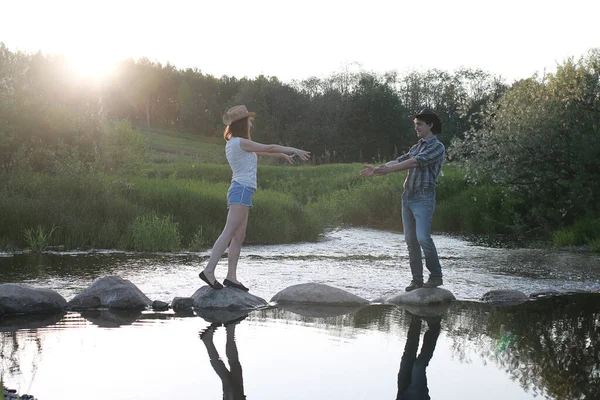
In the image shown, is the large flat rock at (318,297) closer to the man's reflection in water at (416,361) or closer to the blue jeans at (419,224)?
the blue jeans at (419,224)

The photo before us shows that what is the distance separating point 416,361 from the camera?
6469 millimetres

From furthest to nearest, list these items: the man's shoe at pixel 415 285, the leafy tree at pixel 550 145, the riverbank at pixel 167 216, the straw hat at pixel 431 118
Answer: the leafy tree at pixel 550 145 < the riverbank at pixel 167 216 < the man's shoe at pixel 415 285 < the straw hat at pixel 431 118

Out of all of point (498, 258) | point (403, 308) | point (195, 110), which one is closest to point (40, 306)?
point (403, 308)

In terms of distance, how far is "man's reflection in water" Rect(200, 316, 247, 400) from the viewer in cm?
539

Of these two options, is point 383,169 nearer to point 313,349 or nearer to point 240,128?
point 240,128

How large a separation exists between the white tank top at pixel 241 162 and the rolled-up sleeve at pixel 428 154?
1.95 m

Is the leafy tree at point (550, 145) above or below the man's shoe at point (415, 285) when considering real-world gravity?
above

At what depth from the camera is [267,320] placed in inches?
324

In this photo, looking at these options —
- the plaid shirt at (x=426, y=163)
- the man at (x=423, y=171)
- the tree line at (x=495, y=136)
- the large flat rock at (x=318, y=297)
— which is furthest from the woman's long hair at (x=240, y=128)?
the tree line at (x=495, y=136)

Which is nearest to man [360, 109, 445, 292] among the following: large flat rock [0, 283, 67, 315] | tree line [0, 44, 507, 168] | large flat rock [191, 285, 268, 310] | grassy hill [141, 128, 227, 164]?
large flat rock [191, 285, 268, 310]

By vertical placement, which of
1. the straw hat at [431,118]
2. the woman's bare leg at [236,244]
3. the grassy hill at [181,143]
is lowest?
the woman's bare leg at [236,244]

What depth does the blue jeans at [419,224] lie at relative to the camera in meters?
9.20

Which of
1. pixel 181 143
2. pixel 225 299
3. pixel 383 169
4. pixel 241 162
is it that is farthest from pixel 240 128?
pixel 181 143

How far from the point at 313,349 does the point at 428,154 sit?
326cm
